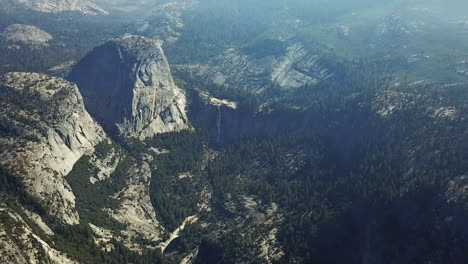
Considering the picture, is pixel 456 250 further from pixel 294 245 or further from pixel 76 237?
pixel 76 237

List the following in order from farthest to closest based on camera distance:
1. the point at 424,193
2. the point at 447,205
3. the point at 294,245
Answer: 1. the point at 294,245
2. the point at 424,193
3. the point at 447,205

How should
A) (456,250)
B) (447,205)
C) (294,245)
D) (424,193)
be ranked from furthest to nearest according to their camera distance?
(294,245)
(424,193)
(447,205)
(456,250)

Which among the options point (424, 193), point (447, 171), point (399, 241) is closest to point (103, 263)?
point (399, 241)

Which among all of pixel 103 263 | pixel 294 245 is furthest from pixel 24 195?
pixel 294 245

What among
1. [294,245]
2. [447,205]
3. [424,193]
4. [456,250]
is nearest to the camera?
[456,250]

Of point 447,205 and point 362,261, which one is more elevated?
point 447,205

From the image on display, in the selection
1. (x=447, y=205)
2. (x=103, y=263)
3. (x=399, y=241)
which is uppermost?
(x=447, y=205)

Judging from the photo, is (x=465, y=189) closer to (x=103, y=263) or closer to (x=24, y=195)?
(x=103, y=263)

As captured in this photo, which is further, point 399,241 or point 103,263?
point 103,263

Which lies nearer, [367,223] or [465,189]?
[465,189]
